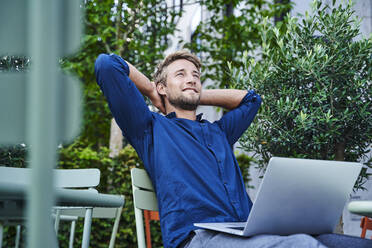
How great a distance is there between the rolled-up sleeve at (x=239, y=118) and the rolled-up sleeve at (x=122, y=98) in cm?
57

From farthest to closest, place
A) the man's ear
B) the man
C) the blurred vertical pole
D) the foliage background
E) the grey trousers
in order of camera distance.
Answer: the foliage background, the man's ear, the man, the grey trousers, the blurred vertical pole

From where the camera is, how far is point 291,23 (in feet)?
12.1

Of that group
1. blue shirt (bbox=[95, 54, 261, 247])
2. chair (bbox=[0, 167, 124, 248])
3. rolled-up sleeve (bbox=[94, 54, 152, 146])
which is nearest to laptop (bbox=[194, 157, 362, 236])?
blue shirt (bbox=[95, 54, 261, 247])

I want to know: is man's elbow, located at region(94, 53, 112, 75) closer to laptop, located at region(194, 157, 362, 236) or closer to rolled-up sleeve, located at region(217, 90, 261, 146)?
rolled-up sleeve, located at region(217, 90, 261, 146)

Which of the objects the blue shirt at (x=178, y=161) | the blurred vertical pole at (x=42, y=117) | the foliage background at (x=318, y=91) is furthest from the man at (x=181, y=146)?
the blurred vertical pole at (x=42, y=117)

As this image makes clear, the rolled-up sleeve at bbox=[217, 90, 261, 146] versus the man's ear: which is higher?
the man's ear

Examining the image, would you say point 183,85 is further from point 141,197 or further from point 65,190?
point 65,190

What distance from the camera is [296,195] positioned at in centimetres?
155

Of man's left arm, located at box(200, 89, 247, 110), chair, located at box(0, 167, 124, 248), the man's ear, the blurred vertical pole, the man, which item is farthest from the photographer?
man's left arm, located at box(200, 89, 247, 110)

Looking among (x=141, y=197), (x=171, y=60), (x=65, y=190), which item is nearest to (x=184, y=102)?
(x=171, y=60)

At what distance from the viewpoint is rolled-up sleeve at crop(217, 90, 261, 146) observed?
2662 millimetres

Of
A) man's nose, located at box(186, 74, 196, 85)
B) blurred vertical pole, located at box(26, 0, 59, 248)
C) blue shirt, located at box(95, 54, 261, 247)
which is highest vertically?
blurred vertical pole, located at box(26, 0, 59, 248)

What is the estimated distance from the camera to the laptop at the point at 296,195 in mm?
1483

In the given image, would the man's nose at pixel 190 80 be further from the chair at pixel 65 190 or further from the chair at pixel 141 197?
the chair at pixel 65 190
